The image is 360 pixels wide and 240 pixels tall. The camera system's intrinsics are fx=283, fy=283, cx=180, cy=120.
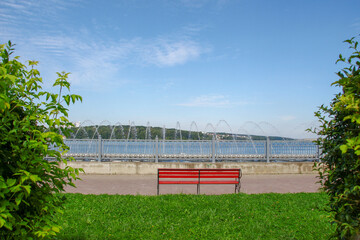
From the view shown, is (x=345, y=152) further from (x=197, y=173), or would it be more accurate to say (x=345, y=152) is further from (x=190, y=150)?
(x=190, y=150)

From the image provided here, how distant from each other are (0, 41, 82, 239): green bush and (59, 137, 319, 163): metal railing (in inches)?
483

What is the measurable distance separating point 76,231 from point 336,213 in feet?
15.1

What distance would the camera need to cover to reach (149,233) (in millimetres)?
5551

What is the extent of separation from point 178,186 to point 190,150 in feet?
14.3

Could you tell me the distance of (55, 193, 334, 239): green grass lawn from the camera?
5574mm

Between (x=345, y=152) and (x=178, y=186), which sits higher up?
(x=345, y=152)

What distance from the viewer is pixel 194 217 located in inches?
260

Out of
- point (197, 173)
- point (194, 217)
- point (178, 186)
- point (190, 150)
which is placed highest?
point (190, 150)

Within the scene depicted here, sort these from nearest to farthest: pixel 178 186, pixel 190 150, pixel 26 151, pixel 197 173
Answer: pixel 26 151 < pixel 197 173 < pixel 178 186 < pixel 190 150

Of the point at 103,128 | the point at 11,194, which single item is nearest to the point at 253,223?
the point at 11,194

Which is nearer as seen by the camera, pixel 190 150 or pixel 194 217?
pixel 194 217

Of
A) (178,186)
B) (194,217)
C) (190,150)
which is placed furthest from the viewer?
(190,150)

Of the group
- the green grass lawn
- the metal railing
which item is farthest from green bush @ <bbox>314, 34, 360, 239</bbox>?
the metal railing

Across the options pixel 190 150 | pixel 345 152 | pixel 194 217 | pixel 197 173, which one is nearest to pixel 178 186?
pixel 197 173
